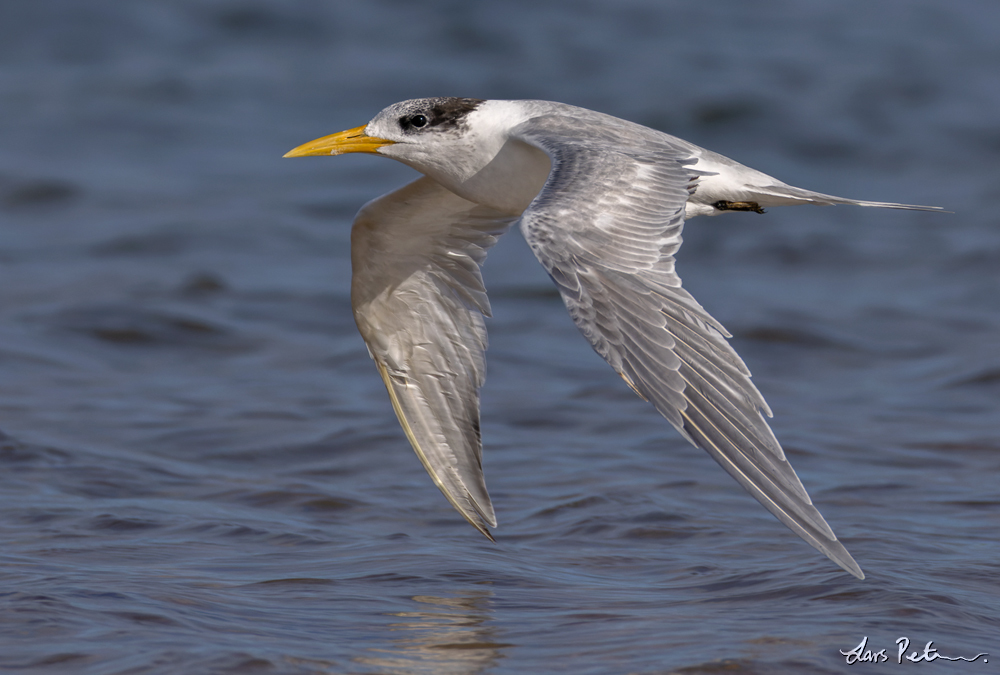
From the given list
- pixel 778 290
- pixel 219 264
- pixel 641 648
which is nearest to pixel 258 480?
pixel 641 648

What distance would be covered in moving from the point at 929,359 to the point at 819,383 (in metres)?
0.97

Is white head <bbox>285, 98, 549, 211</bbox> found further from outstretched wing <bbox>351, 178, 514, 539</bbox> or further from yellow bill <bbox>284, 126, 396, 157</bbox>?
outstretched wing <bbox>351, 178, 514, 539</bbox>

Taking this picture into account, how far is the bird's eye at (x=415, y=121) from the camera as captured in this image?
594cm

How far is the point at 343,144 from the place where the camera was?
5762 millimetres

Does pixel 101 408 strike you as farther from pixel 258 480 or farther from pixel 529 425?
pixel 529 425

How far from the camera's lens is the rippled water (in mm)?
4688

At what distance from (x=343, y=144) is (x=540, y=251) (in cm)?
172

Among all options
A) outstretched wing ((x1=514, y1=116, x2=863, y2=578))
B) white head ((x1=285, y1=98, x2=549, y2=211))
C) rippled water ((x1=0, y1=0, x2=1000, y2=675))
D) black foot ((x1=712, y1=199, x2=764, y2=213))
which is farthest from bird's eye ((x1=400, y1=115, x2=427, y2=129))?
rippled water ((x1=0, y1=0, x2=1000, y2=675))

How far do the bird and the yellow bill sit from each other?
11mm

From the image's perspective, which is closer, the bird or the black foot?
the bird
